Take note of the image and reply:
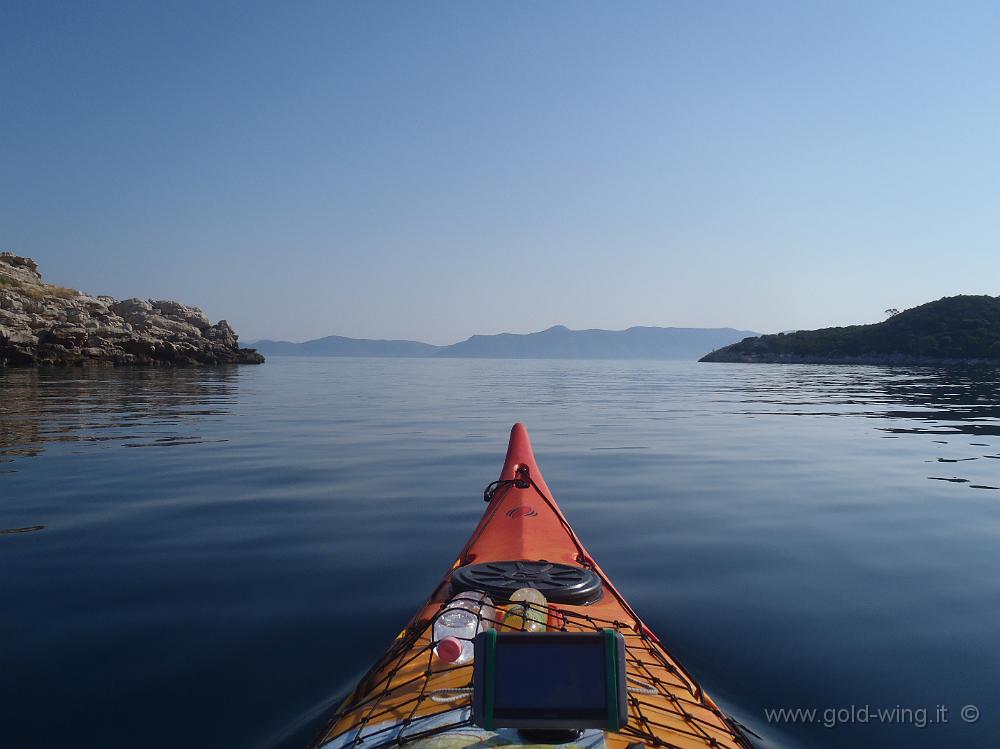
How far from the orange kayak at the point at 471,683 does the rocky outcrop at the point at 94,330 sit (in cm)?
4532

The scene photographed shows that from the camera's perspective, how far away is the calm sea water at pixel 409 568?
3.58 metres

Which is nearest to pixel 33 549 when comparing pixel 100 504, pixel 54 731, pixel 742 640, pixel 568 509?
pixel 100 504

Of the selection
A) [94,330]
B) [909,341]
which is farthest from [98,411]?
[909,341]

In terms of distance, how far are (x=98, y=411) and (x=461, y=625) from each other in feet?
59.3

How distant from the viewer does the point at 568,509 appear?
8.02 m

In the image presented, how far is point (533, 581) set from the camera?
11.6 ft

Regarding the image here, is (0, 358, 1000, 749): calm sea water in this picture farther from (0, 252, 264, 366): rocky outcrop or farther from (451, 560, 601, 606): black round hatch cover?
(0, 252, 264, 366): rocky outcrop

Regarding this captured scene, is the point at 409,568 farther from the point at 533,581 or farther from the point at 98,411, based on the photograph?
the point at 98,411

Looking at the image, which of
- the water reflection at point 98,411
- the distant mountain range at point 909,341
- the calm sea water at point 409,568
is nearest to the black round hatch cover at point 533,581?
the calm sea water at point 409,568

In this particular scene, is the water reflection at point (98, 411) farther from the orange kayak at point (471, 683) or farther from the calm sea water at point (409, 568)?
the orange kayak at point (471, 683)

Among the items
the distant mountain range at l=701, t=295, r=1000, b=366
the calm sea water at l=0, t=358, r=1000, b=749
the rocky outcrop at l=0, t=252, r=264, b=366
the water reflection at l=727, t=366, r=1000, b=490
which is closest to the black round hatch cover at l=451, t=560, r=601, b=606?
the calm sea water at l=0, t=358, r=1000, b=749

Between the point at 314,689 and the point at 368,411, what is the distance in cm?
1671

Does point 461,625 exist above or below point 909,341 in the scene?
below

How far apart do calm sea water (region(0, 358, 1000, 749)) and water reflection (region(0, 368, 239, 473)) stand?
7.2 inches
